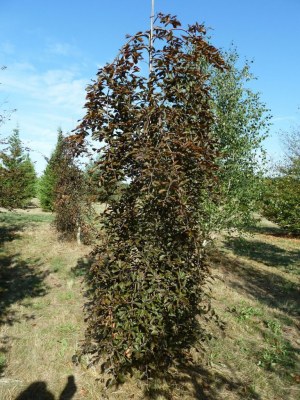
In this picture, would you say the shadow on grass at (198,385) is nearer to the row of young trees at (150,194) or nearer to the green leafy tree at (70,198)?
the row of young trees at (150,194)

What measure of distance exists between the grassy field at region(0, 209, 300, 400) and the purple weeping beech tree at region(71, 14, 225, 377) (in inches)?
25.2

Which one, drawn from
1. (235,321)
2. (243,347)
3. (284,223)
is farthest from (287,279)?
(243,347)

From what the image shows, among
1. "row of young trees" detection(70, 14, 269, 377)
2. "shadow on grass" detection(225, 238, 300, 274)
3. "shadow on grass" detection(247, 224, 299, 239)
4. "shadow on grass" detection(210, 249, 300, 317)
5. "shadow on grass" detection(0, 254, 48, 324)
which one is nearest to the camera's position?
"row of young trees" detection(70, 14, 269, 377)

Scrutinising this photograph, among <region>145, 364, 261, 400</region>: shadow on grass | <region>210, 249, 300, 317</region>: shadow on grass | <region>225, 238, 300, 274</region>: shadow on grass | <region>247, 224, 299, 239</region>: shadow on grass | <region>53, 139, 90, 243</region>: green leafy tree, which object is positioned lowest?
<region>145, 364, 261, 400</region>: shadow on grass

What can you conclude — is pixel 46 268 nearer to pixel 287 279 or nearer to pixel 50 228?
pixel 50 228

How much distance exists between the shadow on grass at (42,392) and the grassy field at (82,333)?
0.04ft

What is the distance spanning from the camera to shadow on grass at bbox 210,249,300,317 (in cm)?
936

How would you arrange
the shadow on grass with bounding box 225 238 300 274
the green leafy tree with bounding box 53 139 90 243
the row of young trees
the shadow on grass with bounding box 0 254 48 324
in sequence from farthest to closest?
the shadow on grass with bounding box 225 238 300 274, the green leafy tree with bounding box 53 139 90 243, the shadow on grass with bounding box 0 254 48 324, the row of young trees

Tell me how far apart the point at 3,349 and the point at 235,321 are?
190 inches

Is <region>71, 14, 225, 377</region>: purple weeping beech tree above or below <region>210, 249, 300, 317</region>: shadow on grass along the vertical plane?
above

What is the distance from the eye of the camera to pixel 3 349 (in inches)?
225

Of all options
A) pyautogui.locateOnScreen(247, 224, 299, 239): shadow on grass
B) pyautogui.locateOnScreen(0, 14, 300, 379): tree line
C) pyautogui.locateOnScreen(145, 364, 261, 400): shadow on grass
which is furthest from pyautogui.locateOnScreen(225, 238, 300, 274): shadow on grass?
→ pyautogui.locateOnScreen(0, 14, 300, 379): tree line

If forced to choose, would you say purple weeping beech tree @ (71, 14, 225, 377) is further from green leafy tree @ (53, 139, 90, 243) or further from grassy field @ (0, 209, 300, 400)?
green leafy tree @ (53, 139, 90, 243)

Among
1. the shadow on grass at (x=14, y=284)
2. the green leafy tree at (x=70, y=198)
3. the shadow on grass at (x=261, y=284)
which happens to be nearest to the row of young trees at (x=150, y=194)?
the shadow on grass at (x=14, y=284)
